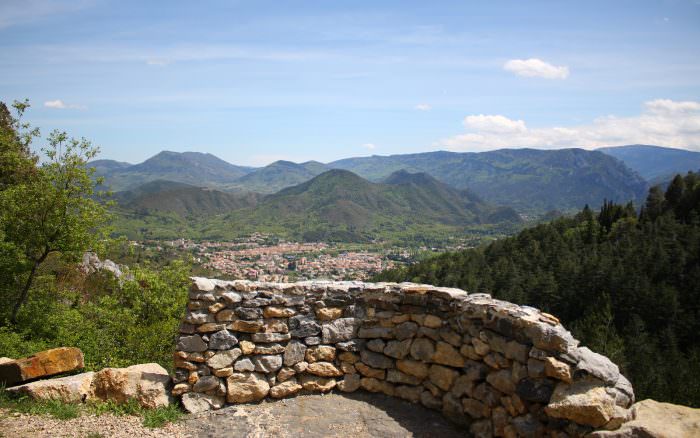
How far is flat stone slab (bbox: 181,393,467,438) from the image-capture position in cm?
623

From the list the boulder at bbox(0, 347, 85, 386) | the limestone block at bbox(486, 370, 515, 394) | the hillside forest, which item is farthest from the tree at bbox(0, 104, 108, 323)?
the limestone block at bbox(486, 370, 515, 394)

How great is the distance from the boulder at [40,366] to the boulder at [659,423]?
7939mm

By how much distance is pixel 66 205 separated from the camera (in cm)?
1145

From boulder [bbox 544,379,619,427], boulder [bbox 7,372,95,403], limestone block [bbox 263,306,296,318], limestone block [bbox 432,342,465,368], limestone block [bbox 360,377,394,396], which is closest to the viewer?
boulder [bbox 544,379,619,427]

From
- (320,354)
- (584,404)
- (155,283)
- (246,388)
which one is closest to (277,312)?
(320,354)

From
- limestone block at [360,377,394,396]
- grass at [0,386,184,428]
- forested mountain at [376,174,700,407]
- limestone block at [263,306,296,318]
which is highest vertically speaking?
limestone block at [263,306,296,318]

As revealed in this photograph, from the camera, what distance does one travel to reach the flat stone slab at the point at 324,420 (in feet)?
20.4

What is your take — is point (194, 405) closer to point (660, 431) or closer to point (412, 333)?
point (412, 333)

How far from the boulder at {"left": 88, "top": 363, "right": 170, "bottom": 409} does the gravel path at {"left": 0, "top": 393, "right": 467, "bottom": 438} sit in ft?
1.24

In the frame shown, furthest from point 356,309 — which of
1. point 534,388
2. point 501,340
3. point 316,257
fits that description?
point 316,257

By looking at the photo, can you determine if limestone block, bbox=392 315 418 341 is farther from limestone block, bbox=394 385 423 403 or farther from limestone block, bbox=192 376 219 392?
limestone block, bbox=192 376 219 392

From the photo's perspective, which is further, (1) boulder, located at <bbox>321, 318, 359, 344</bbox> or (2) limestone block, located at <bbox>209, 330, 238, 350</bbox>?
(1) boulder, located at <bbox>321, 318, 359, 344</bbox>

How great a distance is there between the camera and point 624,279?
4512 cm

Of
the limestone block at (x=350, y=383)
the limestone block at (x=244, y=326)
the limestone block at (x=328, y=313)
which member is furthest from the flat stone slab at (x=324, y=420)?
the limestone block at (x=328, y=313)
